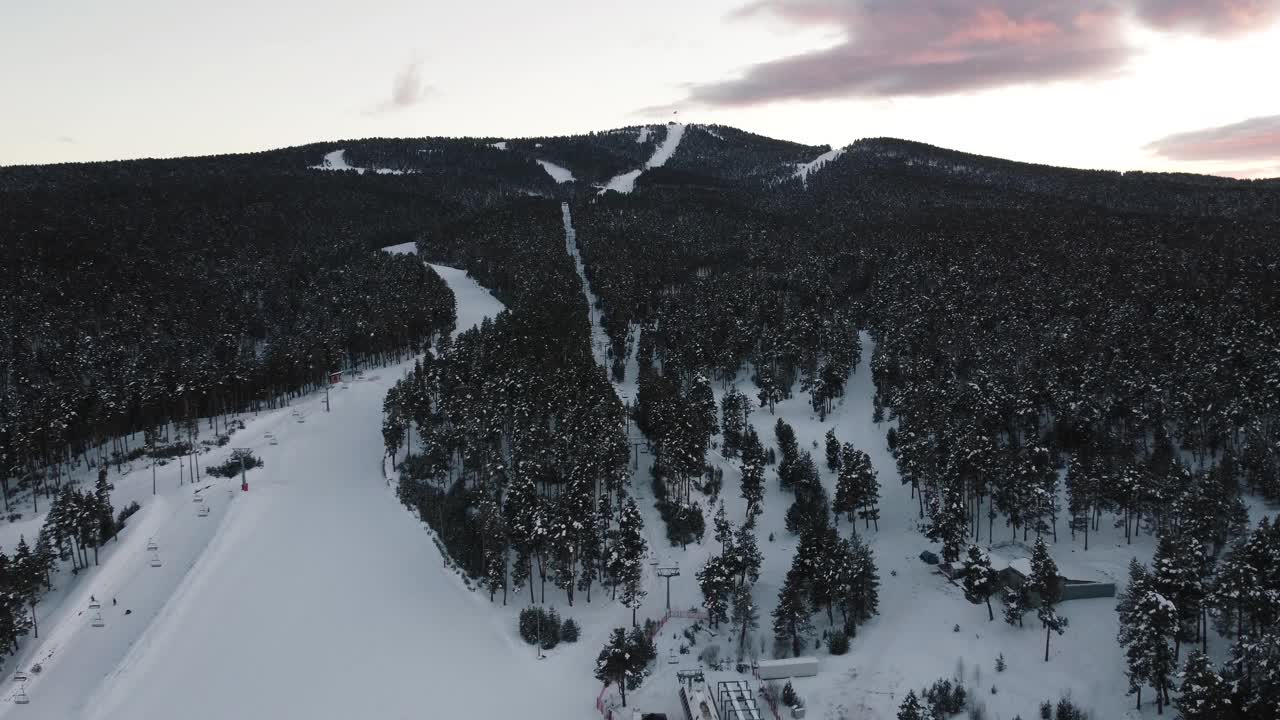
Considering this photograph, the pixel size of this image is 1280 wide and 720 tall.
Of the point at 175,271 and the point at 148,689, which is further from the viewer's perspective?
the point at 175,271

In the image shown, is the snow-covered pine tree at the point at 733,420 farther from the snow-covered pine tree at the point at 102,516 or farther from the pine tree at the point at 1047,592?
the snow-covered pine tree at the point at 102,516

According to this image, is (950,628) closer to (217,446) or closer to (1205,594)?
(1205,594)

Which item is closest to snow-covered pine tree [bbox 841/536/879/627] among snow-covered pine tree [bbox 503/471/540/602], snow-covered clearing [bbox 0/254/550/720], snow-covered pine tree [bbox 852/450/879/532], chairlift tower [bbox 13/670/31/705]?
snow-covered pine tree [bbox 852/450/879/532]

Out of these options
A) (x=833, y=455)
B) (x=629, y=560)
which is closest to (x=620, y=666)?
(x=629, y=560)

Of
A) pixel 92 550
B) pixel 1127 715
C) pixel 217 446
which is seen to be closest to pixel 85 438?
pixel 217 446

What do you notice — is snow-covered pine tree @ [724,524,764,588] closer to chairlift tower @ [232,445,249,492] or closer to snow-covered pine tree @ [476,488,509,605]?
snow-covered pine tree @ [476,488,509,605]
